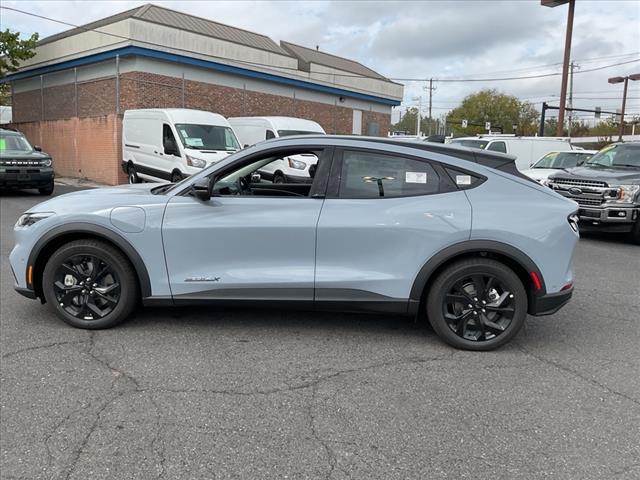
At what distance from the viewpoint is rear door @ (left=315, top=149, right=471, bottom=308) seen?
4.04 metres

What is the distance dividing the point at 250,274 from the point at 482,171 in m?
1.95

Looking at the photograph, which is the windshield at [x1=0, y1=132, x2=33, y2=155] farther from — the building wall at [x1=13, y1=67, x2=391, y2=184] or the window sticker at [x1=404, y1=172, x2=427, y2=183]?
the window sticker at [x1=404, y1=172, x2=427, y2=183]

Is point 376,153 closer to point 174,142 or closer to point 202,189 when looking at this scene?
point 202,189

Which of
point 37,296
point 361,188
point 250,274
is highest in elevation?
point 361,188

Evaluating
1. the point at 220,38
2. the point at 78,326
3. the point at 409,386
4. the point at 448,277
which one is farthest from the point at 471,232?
the point at 220,38

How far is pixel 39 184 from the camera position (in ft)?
47.1

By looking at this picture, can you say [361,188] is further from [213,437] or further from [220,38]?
[220,38]

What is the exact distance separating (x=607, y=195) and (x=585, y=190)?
0.39 metres

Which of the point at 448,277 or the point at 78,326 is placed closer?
the point at 448,277

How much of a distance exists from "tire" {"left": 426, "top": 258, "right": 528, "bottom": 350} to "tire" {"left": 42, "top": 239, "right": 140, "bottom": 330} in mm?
2400

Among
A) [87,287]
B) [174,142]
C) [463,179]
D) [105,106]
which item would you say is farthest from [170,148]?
[463,179]

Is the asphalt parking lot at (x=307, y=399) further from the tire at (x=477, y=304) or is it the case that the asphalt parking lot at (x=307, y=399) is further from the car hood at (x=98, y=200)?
the car hood at (x=98, y=200)

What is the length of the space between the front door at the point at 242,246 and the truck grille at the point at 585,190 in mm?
7147

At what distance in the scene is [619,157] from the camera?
10.5 m
